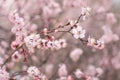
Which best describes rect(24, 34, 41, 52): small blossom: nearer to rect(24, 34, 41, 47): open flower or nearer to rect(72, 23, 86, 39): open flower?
rect(24, 34, 41, 47): open flower

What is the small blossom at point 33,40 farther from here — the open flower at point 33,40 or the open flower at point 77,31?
the open flower at point 77,31

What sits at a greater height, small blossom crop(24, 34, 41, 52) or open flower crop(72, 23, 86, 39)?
open flower crop(72, 23, 86, 39)

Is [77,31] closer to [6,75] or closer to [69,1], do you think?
[6,75]

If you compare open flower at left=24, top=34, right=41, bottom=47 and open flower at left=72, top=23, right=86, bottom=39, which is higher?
open flower at left=72, top=23, right=86, bottom=39

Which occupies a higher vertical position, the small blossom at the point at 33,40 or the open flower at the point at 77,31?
the open flower at the point at 77,31

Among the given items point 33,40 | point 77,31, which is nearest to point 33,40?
point 33,40

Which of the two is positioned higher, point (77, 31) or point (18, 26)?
point (18, 26)

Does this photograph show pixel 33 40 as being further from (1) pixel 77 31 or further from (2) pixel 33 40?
(1) pixel 77 31

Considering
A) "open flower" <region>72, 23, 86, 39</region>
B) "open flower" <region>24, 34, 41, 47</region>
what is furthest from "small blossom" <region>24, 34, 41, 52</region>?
"open flower" <region>72, 23, 86, 39</region>

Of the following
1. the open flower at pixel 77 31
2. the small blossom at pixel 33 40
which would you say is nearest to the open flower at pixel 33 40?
the small blossom at pixel 33 40

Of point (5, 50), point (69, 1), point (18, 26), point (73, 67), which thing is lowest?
point (18, 26)

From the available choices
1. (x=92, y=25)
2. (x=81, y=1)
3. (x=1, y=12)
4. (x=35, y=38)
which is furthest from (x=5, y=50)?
(x=92, y=25)
